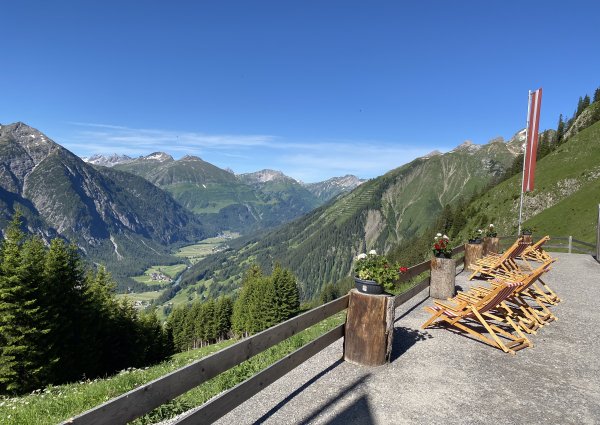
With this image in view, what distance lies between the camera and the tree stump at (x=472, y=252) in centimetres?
1932

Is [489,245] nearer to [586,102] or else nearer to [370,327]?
[370,327]

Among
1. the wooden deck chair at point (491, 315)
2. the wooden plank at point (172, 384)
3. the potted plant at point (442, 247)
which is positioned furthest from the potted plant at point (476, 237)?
the wooden plank at point (172, 384)

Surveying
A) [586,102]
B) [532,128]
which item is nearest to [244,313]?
[532,128]

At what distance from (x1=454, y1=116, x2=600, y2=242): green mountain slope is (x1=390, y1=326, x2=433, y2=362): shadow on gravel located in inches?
2018

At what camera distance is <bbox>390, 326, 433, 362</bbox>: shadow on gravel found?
27.5 feet

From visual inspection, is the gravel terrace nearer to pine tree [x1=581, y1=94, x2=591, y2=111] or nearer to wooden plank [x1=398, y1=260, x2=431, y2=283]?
wooden plank [x1=398, y1=260, x2=431, y2=283]

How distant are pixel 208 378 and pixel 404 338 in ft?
21.8

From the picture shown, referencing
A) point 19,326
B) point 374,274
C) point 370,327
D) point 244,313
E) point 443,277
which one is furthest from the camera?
point 244,313

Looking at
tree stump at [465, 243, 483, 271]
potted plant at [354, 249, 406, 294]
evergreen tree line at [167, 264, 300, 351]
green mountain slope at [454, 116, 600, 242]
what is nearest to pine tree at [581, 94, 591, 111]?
green mountain slope at [454, 116, 600, 242]

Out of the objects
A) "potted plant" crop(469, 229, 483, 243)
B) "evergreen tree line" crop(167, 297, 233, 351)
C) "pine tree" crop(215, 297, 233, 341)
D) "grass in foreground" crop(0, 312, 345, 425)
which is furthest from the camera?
"pine tree" crop(215, 297, 233, 341)

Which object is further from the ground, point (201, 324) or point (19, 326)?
point (19, 326)

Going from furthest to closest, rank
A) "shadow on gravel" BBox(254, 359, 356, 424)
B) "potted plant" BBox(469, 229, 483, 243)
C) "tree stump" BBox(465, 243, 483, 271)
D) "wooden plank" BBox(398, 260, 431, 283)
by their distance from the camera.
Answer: "potted plant" BBox(469, 229, 483, 243), "tree stump" BBox(465, 243, 483, 271), "wooden plank" BBox(398, 260, 431, 283), "shadow on gravel" BBox(254, 359, 356, 424)

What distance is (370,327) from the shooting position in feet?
24.1

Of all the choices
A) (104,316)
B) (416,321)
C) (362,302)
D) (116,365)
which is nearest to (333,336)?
(362,302)
